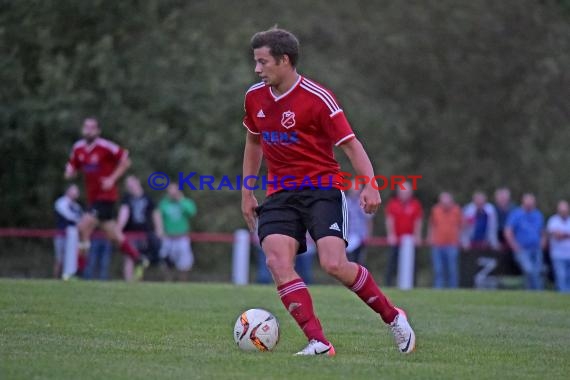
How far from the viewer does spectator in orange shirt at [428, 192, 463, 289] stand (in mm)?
21234

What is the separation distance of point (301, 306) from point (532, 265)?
14450 mm

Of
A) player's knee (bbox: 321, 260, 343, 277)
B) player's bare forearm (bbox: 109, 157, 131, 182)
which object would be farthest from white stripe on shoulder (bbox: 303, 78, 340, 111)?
player's bare forearm (bbox: 109, 157, 131, 182)

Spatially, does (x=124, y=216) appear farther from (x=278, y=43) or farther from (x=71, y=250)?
(x=278, y=43)

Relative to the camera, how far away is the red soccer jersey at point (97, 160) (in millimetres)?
16719

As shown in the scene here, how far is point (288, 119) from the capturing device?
7.95 meters

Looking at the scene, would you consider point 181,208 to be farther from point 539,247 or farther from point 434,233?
point 539,247

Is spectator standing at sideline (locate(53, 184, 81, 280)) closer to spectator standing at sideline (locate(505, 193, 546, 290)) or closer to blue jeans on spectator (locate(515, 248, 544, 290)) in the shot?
spectator standing at sideline (locate(505, 193, 546, 290))

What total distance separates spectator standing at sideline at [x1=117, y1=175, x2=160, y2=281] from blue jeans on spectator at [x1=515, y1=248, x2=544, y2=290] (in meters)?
6.62

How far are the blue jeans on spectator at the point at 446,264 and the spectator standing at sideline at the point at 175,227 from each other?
4493mm

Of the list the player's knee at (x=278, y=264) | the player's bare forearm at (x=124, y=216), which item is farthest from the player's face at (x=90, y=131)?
the player's knee at (x=278, y=264)

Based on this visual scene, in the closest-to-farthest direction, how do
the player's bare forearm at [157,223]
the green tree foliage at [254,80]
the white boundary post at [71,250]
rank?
the white boundary post at [71,250] < the player's bare forearm at [157,223] < the green tree foliage at [254,80]

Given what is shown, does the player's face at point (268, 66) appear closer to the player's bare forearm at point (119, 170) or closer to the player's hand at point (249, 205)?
the player's hand at point (249, 205)

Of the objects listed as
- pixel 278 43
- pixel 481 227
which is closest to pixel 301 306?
pixel 278 43

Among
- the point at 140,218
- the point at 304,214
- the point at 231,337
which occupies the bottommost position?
the point at 231,337
